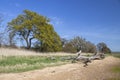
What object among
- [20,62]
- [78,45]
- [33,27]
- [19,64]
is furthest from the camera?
[78,45]

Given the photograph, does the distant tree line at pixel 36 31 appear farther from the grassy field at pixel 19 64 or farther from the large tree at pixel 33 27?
the grassy field at pixel 19 64

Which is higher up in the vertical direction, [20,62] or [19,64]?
Answer: [20,62]

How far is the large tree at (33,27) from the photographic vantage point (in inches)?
1758

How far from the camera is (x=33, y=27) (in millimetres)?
45406

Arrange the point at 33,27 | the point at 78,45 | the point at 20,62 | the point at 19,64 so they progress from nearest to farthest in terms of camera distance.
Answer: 1. the point at 19,64
2. the point at 20,62
3. the point at 33,27
4. the point at 78,45

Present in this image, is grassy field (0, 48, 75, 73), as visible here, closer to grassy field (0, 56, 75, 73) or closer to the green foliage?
Answer: grassy field (0, 56, 75, 73)

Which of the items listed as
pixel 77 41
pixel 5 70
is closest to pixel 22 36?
pixel 77 41

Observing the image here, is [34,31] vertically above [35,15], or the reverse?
[35,15]

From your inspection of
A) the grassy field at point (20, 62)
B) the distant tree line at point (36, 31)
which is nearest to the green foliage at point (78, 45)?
the distant tree line at point (36, 31)

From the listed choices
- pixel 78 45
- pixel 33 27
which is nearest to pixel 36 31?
pixel 33 27

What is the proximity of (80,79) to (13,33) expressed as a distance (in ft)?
116

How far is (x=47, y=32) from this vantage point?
46.0 meters

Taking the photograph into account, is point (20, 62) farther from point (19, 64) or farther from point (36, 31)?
point (36, 31)

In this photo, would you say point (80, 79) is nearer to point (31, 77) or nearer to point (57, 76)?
point (57, 76)
